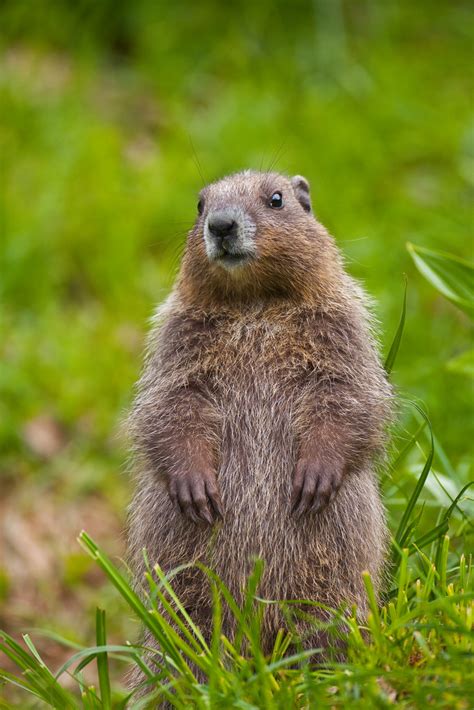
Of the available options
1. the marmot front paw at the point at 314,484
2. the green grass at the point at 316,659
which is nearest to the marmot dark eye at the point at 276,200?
the marmot front paw at the point at 314,484

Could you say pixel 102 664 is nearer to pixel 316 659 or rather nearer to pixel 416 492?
pixel 316 659

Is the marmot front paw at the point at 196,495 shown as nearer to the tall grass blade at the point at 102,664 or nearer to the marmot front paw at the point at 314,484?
the marmot front paw at the point at 314,484

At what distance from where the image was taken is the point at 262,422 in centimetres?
411

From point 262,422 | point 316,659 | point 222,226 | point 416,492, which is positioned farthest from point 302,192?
point 316,659

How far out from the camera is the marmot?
398cm

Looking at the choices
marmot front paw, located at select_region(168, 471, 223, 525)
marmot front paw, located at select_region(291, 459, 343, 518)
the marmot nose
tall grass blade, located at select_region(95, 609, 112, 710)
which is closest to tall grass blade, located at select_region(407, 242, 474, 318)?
the marmot nose

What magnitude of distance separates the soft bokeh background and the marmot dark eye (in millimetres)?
1294

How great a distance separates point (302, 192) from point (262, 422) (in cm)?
136

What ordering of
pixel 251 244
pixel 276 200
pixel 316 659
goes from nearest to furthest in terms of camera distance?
pixel 316 659
pixel 251 244
pixel 276 200

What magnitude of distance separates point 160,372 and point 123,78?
6138mm

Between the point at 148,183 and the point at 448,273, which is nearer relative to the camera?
the point at 448,273

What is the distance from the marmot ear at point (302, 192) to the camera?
16.2 ft

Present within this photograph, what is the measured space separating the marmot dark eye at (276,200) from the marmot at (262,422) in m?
0.05

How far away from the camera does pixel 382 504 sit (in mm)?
4344
